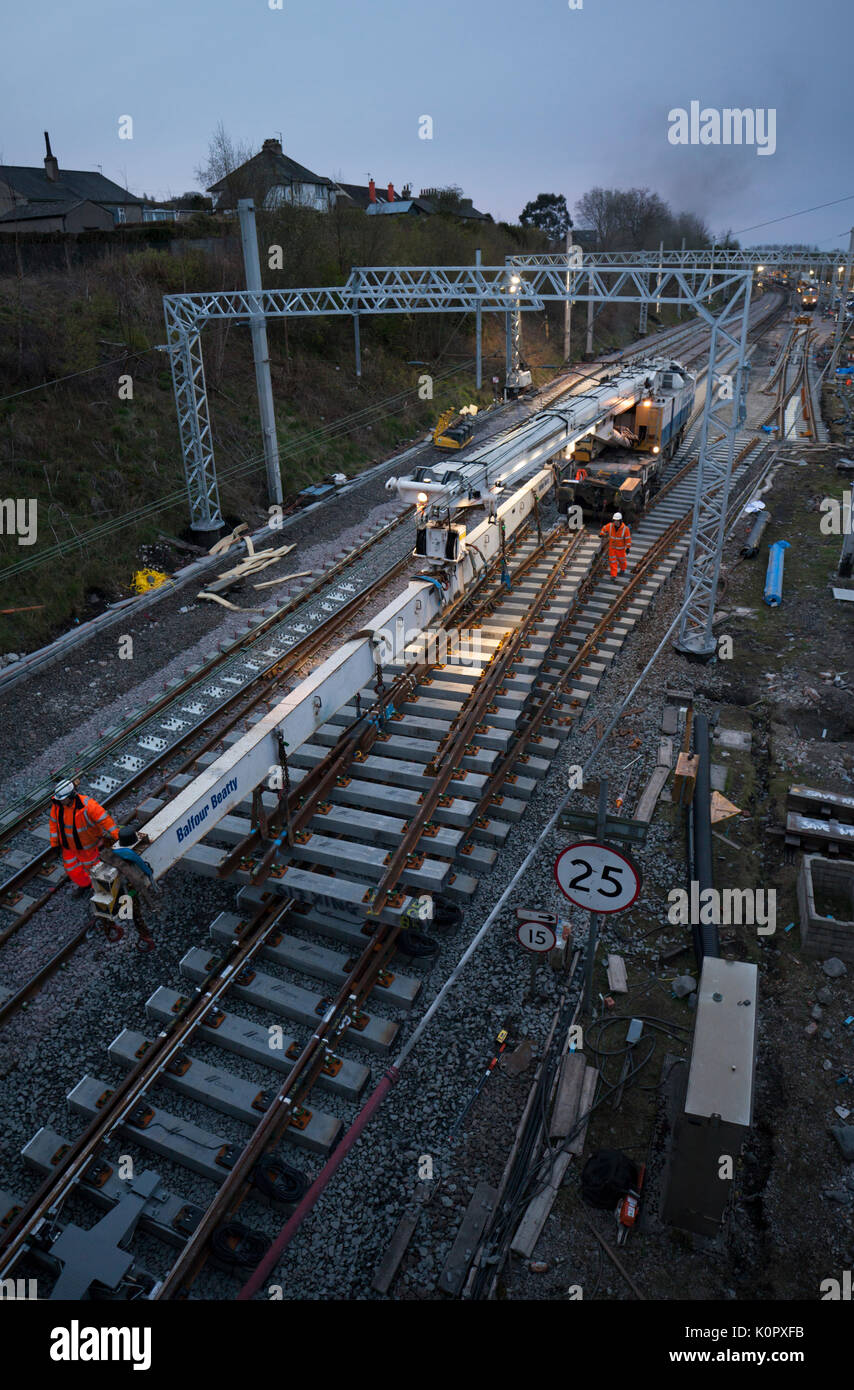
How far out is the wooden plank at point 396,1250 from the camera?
5230 mm

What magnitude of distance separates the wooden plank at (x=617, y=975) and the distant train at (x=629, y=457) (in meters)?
11.1

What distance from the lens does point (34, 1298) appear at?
201 inches

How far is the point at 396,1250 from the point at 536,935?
2.41 meters

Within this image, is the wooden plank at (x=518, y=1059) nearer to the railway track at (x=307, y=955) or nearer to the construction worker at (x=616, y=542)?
the railway track at (x=307, y=955)

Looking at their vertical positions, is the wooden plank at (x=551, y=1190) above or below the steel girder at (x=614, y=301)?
below

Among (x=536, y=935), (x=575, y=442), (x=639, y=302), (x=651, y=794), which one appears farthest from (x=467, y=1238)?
(x=639, y=302)

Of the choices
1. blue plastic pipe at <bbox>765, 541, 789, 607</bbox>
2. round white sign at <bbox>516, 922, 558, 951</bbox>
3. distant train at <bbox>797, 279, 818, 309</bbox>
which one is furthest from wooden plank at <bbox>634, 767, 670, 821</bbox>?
distant train at <bbox>797, 279, 818, 309</bbox>

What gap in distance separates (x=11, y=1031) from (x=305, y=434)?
19.9 m

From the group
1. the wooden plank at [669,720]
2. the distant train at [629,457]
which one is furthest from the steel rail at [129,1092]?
the distant train at [629,457]

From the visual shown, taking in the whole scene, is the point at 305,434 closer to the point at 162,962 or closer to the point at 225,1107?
the point at 162,962

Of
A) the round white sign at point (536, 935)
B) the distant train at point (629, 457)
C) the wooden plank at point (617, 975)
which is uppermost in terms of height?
the distant train at point (629, 457)

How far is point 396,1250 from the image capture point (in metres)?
5.38

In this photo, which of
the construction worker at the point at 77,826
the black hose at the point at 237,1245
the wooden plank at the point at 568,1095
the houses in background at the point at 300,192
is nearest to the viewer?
the black hose at the point at 237,1245

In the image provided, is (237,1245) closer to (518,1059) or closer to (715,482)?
(518,1059)
